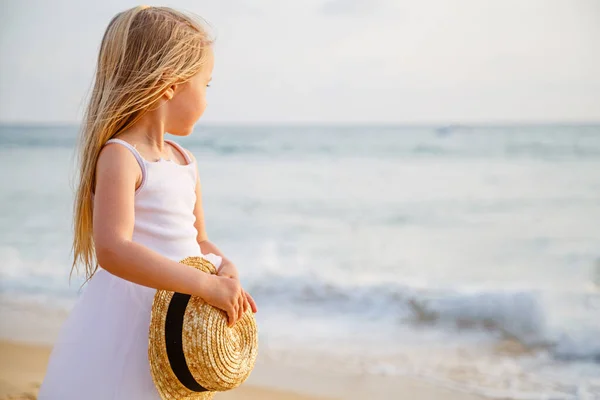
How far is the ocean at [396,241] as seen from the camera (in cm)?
356

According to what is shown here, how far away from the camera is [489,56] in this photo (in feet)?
31.1

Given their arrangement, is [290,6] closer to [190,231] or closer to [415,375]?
[415,375]

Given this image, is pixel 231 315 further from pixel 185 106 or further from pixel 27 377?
pixel 27 377

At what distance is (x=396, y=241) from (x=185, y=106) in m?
5.10

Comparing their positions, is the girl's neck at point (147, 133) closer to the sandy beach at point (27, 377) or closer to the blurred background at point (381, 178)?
the sandy beach at point (27, 377)

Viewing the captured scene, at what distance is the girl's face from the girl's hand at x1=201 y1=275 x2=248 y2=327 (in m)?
0.27

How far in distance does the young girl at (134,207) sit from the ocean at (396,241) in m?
0.20

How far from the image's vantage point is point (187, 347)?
3.62 ft

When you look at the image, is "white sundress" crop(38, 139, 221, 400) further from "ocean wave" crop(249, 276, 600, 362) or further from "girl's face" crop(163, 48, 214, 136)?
"ocean wave" crop(249, 276, 600, 362)

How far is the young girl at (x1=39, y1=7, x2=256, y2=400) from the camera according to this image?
3.70ft

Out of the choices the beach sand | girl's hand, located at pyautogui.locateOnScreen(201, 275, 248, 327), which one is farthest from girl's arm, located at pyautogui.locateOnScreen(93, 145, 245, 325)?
the beach sand

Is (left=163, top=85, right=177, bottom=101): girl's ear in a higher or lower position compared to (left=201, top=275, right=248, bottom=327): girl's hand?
higher

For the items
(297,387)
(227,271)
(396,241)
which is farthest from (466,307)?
(227,271)

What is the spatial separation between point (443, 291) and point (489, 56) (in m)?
5.36
